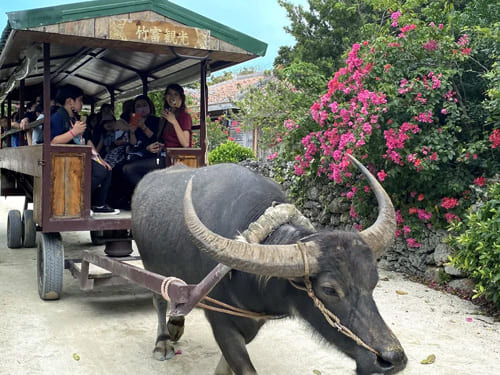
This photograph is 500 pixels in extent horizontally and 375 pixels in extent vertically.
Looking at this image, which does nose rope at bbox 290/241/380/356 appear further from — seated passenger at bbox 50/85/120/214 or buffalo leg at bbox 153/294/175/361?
seated passenger at bbox 50/85/120/214

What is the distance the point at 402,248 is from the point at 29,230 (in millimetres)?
5182

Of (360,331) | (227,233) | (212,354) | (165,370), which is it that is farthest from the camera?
(212,354)

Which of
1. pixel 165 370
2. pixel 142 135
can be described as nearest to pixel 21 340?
pixel 165 370

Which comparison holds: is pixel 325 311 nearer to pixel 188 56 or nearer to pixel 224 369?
pixel 224 369

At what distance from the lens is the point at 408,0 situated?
19.2ft

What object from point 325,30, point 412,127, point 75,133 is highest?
point 325,30

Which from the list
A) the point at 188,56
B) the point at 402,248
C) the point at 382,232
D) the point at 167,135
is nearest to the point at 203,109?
the point at 167,135

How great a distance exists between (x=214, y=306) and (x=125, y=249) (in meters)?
2.36

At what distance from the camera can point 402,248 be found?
562 centimetres

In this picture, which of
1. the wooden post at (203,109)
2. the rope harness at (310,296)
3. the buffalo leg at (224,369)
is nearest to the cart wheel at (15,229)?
the wooden post at (203,109)

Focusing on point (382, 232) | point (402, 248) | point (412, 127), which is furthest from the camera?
point (402, 248)

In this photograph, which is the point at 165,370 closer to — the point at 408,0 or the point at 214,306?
the point at 214,306

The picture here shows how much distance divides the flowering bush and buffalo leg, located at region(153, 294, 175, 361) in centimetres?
265

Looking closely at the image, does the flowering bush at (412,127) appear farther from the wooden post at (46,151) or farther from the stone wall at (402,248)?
the wooden post at (46,151)
